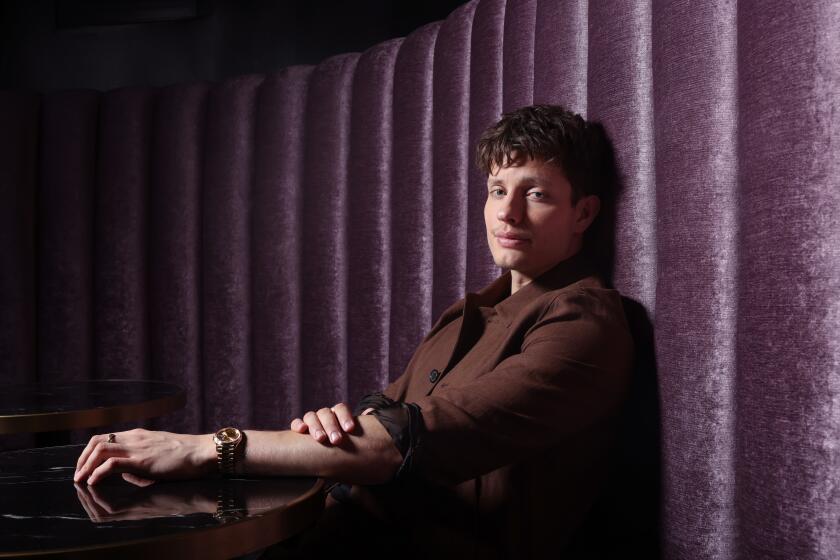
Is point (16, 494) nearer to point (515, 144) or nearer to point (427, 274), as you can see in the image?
point (515, 144)

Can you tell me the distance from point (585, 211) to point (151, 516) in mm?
792

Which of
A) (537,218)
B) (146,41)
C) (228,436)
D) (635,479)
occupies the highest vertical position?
(146,41)

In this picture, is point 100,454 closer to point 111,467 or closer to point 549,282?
point 111,467

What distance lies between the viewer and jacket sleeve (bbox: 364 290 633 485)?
0.89 m

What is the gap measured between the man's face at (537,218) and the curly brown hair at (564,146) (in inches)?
0.6

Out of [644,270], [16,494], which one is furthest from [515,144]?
[16,494]

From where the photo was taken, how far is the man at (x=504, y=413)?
34.7 inches

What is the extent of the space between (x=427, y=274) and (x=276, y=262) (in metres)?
0.51

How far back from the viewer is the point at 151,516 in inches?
29.1

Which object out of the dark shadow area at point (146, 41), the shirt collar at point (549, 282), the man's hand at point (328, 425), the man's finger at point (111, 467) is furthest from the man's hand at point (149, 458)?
the dark shadow area at point (146, 41)

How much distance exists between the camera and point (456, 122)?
1680 millimetres

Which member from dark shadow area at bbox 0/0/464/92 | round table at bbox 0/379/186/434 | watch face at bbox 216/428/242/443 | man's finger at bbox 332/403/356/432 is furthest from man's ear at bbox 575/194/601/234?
dark shadow area at bbox 0/0/464/92

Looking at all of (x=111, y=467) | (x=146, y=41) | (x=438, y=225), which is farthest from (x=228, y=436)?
(x=146, y=41)

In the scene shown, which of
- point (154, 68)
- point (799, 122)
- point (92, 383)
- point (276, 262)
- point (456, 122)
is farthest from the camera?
point (154, 68)
